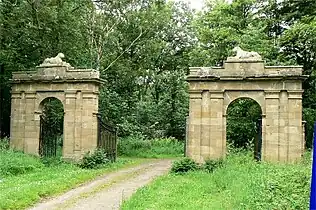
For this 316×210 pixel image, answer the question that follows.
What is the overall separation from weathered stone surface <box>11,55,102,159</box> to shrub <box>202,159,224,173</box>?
467 centimetres

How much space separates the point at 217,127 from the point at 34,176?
261 inches

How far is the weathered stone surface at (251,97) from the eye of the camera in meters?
15.9

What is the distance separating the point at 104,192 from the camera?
1248 centimetres

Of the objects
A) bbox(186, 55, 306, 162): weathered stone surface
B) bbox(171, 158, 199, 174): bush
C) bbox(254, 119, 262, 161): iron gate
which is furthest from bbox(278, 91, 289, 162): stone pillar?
bbox(171, 158, 199, 174): bush

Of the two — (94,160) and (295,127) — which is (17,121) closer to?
(94,160)

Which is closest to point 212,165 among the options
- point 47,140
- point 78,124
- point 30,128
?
point 78,124

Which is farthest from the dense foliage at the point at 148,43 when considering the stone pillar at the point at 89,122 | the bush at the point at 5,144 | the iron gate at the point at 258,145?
the iron gate at the point at 258,145

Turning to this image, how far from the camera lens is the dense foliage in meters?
21.3

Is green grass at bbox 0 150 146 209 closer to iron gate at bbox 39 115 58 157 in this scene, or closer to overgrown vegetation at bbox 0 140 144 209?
overgrown vegetation at bbox 0 140 144 209

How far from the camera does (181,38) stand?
3803cm

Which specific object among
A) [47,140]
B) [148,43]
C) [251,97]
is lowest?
[47,140]

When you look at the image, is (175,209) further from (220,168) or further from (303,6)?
(303,6)

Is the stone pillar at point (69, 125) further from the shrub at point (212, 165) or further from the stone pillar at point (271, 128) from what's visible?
the stone pillar at point (271, 128)

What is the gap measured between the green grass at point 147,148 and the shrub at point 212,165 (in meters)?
10.9
